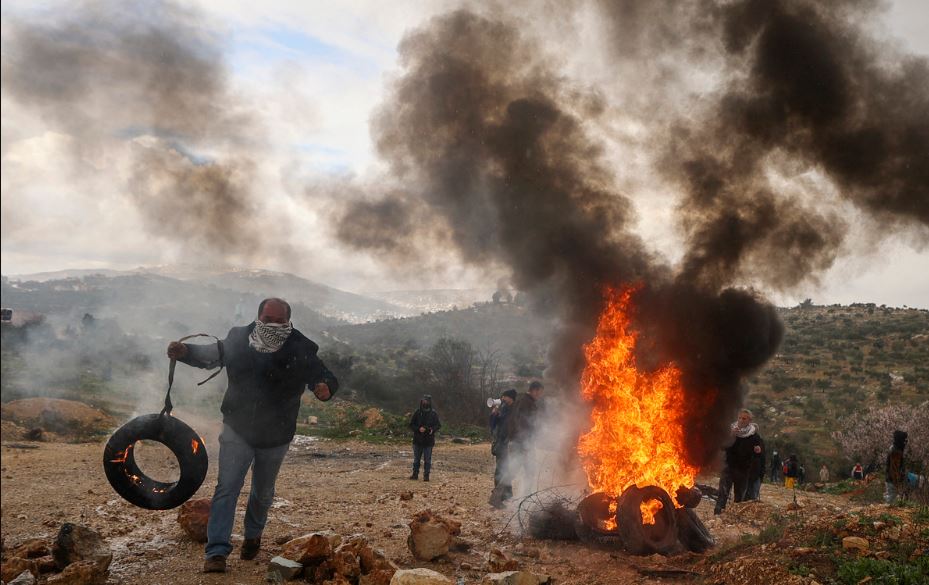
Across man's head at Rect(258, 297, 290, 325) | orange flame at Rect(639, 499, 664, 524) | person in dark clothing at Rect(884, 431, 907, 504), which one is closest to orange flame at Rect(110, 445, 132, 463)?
man's head at Rect(258, 297, 290, 325)

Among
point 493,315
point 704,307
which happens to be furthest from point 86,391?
point 493,315

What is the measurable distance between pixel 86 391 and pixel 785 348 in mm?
36641

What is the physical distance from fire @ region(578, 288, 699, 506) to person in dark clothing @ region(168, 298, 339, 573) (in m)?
4.14

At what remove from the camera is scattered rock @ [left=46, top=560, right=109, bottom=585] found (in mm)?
4285

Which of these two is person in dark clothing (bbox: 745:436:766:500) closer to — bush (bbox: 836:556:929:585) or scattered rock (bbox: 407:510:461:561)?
bush (bbox: 836:556:929:585)

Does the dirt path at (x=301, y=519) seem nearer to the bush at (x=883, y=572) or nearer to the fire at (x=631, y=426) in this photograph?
the fire at (x=631, y=426)

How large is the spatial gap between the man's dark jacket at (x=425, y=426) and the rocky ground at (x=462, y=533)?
176 centimetres

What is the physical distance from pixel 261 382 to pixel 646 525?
4.39 m

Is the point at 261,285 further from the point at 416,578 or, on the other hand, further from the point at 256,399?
the point at 416,578

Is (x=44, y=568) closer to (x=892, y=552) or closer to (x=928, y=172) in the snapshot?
(x=892, y=552)

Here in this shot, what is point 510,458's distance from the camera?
398 inches

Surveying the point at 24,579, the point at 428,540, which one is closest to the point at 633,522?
the point at 428,540

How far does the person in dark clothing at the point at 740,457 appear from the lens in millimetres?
10289

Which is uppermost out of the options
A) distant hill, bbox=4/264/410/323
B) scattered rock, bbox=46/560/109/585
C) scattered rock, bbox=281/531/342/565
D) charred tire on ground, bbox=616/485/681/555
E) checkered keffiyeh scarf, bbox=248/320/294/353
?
distant hill, bbox=4/264/410/323
